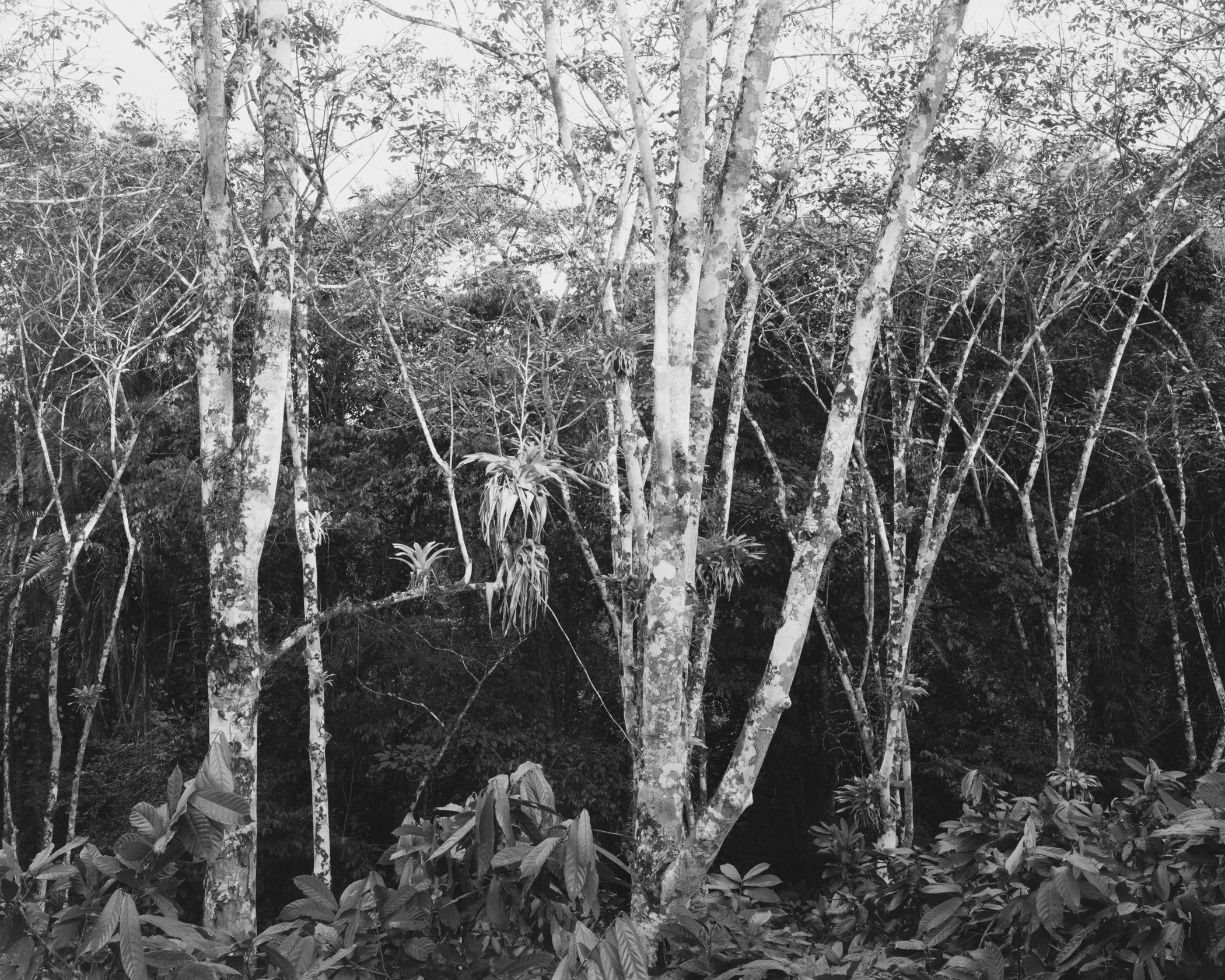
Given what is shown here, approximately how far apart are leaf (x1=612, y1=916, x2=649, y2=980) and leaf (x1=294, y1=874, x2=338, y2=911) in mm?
582

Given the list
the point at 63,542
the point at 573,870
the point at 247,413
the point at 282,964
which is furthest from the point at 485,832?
the point at 63,542

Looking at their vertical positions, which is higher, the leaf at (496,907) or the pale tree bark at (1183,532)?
the pale tree bark at (1183,532)

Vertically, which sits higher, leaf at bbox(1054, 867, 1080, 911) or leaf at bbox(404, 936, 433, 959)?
leaf at bbox(1054, 867, 1080, 911)

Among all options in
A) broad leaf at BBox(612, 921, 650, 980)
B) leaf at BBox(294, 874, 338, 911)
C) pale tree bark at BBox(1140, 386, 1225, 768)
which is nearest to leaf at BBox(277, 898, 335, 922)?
leaf at BBox(294, 874, 338, 911)

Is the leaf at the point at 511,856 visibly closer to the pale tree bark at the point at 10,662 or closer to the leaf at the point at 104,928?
the leaf at the point at 104,928

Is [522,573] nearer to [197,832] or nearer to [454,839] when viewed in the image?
[454,839]

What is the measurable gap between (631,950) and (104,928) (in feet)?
2.57

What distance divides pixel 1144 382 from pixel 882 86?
3611 millimetres

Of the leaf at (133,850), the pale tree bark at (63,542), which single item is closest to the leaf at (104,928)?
the leaf at (133,850)

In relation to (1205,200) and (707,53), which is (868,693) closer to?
(1205,200)

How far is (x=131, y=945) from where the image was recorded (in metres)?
1.58

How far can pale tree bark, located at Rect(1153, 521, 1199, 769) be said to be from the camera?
8234 mm

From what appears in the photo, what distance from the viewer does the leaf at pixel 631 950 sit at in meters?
1.61

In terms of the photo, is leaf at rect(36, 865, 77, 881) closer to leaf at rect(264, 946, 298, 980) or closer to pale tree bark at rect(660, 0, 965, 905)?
leaf at rect(264, 946, 298, 980)
